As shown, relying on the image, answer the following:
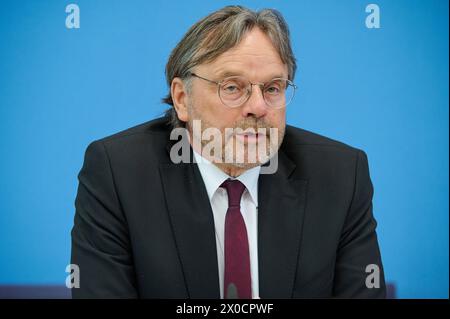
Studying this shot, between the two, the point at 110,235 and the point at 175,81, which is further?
the point at 175,81

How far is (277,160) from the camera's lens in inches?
81.1

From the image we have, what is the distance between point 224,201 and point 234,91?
0.34 meters

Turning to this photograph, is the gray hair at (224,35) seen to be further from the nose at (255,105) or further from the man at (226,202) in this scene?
the nose at (255,105)

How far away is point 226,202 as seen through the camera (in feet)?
6.34

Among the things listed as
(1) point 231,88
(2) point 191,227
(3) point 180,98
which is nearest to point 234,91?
(1) point 231,88

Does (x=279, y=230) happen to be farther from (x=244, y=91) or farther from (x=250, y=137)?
(x=244, y=91)

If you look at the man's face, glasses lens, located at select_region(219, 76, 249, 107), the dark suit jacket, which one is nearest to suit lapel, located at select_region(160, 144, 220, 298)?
the dark suit jacket

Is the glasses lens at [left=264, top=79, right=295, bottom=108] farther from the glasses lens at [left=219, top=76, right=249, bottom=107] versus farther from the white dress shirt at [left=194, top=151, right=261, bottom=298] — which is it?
the white dress shirt at [left=194, top=151, right=261, bottom=298]

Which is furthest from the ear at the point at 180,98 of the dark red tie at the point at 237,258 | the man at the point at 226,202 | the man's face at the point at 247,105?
the dark red tie at the point at 237,258

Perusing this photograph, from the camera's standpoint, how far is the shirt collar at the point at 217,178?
1.93m

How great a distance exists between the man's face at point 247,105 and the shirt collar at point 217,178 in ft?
0.13

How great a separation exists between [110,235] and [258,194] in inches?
18.6
